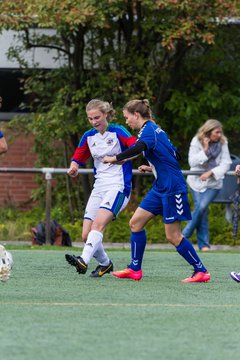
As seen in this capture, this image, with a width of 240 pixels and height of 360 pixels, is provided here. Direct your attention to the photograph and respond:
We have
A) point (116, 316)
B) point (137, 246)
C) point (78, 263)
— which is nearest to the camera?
point (116, 316)

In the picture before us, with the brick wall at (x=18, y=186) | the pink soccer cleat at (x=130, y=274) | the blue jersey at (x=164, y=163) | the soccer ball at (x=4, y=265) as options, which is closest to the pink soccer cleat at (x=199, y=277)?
the pink soccer cleat at (x=130, y=274)

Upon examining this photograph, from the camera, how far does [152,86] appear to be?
62.6ft

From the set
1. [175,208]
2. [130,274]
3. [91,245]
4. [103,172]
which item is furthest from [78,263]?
[103,172]

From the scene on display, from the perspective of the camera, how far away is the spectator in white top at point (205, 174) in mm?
15641

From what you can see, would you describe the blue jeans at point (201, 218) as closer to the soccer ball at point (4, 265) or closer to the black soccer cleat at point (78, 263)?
the black soccer cleat at point (78, 263)

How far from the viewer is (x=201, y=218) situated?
1568 cm

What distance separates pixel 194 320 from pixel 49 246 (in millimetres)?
8003

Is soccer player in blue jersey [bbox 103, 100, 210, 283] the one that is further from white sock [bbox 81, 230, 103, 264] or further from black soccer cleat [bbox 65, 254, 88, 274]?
black soccer cleat [bbox 65, 254, 88, 274]

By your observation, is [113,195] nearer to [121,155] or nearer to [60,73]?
[121,155]

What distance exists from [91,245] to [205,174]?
5.23 metres

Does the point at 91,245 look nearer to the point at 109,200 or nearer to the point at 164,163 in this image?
the point at 109,200

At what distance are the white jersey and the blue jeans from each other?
4.45 metres

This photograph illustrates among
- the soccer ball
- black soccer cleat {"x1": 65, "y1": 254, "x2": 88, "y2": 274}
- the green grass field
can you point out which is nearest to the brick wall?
the green grass field

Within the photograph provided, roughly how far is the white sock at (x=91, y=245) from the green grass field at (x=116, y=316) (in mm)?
237
